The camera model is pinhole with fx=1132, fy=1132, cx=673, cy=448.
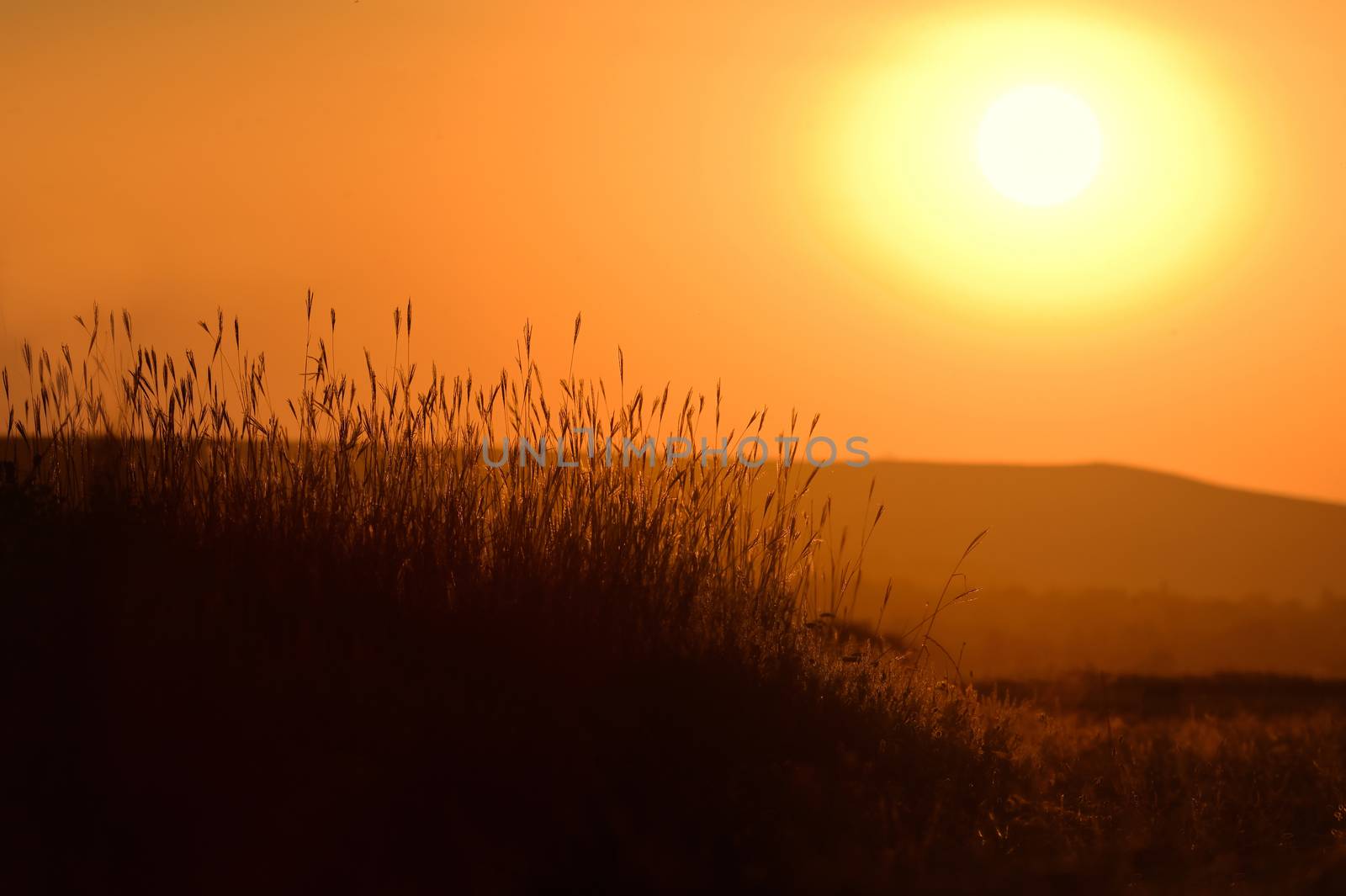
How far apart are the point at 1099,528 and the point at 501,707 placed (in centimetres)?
3550

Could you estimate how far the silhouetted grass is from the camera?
11.5 feet

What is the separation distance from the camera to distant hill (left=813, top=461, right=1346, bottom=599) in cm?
3222

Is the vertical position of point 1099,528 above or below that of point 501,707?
below

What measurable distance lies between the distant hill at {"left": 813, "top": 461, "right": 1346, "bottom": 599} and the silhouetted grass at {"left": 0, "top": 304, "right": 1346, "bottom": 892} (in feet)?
73.4

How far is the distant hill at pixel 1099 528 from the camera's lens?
32219mm

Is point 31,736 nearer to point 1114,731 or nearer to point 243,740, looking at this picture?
point 243,740

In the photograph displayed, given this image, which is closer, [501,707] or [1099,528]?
[501,707]

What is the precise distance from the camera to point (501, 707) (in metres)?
4.00

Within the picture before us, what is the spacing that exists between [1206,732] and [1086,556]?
28644 millimetres

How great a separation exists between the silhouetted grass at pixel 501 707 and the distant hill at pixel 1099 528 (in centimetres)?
2239

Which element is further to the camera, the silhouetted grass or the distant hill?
the distant hill

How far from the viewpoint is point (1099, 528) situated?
36.4 meters

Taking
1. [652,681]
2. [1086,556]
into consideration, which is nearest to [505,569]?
[652,681]

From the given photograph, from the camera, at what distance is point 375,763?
3.71 m
